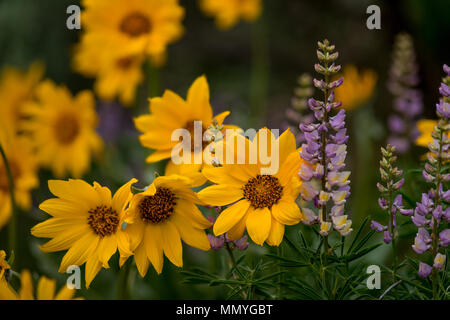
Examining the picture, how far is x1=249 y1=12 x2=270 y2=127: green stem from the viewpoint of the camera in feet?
5.04

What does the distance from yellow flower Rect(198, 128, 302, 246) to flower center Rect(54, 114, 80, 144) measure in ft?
2.21

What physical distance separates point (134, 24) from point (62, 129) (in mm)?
291

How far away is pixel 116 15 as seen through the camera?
3.66 feet

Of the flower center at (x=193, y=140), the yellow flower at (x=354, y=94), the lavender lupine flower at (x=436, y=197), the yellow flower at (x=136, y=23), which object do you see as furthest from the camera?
the yellow flower at (x=354, y=94)

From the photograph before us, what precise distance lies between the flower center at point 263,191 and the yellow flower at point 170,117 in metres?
0.13

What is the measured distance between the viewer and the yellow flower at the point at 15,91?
1.27 meters

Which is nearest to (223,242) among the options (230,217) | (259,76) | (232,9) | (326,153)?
(230,217)

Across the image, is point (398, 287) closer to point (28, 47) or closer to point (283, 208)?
point (283, 208)

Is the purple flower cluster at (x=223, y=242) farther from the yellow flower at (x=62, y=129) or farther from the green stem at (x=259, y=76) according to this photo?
the green stem at (x=259, y=76)

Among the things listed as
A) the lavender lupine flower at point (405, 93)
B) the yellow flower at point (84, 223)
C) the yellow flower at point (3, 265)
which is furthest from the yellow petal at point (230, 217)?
the lavender lupine flower at point (405, 93)

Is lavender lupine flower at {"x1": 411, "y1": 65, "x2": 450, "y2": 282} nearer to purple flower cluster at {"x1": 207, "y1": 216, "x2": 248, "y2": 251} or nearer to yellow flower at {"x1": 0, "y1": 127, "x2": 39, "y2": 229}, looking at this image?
purple flower cluster at {"x1": 207, "y1": 216, "x2": 248, "y2": 251}

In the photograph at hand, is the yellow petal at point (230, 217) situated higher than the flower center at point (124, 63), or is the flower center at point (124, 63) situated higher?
the flower center at point (124, 63)
